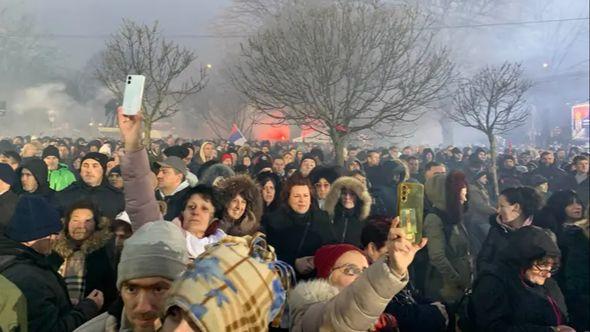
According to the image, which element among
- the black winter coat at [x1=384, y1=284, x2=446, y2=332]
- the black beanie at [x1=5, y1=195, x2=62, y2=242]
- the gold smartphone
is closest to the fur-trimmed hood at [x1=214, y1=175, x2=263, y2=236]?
the black beanie at [x1=5, y1=195, x2=62, y2=242]

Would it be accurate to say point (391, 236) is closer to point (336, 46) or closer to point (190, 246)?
point (190, 246)

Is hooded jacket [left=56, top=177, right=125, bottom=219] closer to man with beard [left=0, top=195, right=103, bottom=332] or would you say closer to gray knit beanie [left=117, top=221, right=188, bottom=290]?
man with beard [left=0, top=195, right=103, bottom=332]

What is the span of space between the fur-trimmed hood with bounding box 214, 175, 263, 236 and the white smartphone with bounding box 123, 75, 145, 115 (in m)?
1.78

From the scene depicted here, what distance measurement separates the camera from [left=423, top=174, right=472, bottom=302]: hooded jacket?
12.3 ft

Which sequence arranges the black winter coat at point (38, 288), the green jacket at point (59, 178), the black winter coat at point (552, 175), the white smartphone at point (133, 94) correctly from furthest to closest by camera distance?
the black winter coat at point (552, 175) < the green jacket at point (59, 178) < the black winter coat at point (38, 288) < the white smartphone at point (133, 94)

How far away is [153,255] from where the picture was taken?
1.56 m

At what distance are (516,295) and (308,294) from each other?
54.1 inches

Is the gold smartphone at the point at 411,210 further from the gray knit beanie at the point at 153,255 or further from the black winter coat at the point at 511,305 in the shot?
the black winter coat at the point at 511,305

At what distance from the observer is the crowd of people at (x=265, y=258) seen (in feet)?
4.24

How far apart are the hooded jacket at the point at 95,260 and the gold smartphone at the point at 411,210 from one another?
1889 millimetres

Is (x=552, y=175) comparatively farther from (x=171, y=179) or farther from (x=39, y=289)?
(x=39, y=289)

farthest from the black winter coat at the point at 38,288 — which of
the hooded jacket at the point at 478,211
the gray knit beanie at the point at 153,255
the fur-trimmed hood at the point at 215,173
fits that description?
the hooded jacket at the point at 478,211

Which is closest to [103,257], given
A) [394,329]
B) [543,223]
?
[394,329]

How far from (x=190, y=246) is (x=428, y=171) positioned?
15.7 ft
